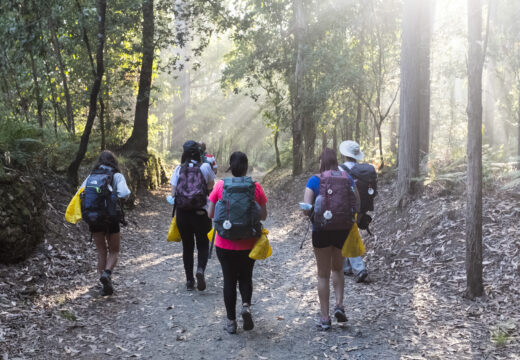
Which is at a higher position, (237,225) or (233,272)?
(237,225)

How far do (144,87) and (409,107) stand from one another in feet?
33.8

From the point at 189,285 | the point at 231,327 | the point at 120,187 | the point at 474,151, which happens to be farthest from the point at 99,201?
the point at 474,151

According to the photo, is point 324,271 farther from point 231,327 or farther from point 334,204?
point 231,327

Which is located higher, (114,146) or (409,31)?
(409,31)

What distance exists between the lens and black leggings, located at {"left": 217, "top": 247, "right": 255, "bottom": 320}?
16.0ft

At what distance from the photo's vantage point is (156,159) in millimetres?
18594

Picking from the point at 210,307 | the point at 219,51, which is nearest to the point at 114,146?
the point at 210,307

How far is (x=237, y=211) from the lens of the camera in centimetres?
467

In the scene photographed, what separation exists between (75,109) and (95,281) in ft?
31.2

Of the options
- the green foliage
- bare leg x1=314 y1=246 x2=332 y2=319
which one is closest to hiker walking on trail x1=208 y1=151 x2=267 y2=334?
bare leg x1=314 y1=246 x2=332 y2=319

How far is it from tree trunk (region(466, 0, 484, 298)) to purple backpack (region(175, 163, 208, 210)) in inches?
138

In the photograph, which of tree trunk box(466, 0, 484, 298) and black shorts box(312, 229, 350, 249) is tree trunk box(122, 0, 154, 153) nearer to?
tree trunk box(466, 0, 484, 298)

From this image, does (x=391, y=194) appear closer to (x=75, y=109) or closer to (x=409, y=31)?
(x=409, y=31)

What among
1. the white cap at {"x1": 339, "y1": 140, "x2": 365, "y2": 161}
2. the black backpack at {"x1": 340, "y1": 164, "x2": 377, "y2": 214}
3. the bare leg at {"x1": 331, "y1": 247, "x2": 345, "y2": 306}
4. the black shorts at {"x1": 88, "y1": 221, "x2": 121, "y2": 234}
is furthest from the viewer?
the black backpack at {"x1": 340, "y1": 164, "x2": 377, "y2": 214}
